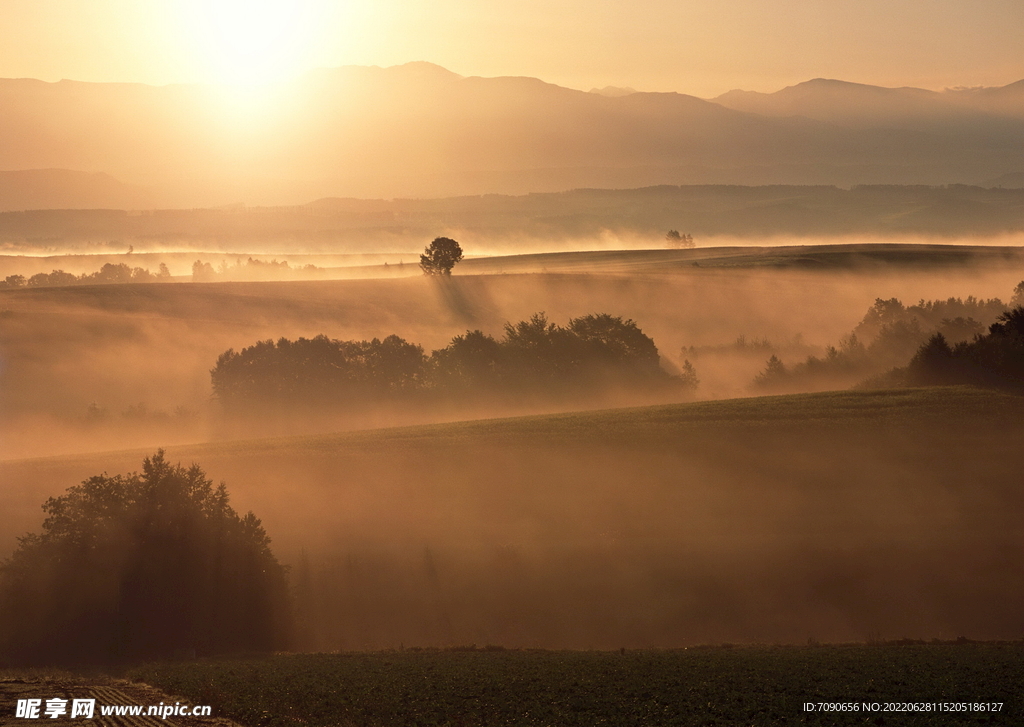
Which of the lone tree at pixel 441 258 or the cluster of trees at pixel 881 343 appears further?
the lone tree at pixel 441 258

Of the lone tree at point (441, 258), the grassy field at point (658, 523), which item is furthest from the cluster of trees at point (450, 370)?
the lone tree at point (441, 258)

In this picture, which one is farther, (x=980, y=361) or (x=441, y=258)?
(x=441, y=258)

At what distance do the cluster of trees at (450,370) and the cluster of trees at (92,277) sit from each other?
224 ft

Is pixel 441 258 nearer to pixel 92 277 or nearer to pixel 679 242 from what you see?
pixel 92 277

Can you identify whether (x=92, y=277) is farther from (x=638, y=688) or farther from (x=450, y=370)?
(x=638, y=688)

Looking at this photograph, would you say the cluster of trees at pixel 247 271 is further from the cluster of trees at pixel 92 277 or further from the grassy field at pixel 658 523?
the grassy field at pixel 658 523

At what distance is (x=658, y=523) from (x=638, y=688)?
1612 centimetres

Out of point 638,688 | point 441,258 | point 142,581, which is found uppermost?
point 441,258

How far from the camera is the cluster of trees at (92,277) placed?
142875 millimetres

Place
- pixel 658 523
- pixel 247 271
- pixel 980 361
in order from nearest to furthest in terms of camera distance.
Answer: pixel 658 523 → pixel 980 361 → pixel 247 271

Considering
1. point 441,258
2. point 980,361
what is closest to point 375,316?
point 441,258

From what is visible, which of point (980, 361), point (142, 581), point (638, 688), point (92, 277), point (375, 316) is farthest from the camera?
point (92, 277)

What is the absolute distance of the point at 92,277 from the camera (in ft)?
497

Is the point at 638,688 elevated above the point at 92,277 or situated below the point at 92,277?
below
